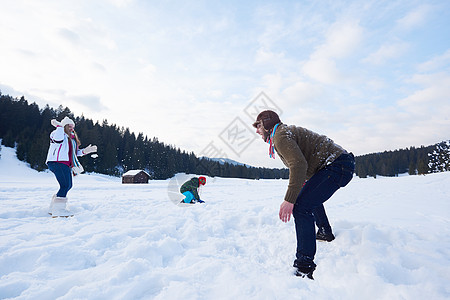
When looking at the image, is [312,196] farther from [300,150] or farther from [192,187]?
[192,187]

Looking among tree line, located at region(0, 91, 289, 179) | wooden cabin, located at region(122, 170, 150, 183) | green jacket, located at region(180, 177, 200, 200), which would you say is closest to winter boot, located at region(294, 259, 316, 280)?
green jacket, located at region(180, 177, 200, 200)

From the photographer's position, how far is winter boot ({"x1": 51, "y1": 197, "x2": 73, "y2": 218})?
410 cm

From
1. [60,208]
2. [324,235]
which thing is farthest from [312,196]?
[60,208]

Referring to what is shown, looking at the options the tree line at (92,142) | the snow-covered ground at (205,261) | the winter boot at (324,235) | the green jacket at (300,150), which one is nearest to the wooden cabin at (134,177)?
the tree line at (92,142)

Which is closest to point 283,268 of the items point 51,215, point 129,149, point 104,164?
point 51,215

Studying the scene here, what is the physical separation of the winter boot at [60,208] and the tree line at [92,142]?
1489 inches

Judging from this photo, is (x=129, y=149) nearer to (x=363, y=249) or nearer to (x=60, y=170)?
(x=60, y=170)

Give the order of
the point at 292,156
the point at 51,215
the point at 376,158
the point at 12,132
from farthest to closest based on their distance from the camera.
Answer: the point at 376,158
the point at 12,132
the point at 51,215
the point at 292,156

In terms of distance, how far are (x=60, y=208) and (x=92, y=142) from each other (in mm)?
46272

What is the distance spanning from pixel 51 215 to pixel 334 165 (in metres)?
5.10

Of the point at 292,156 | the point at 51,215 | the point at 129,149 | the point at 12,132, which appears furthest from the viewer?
the point at 129,149

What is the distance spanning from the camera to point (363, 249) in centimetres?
238

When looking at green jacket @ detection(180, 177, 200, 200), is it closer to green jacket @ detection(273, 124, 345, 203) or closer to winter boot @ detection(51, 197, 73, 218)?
winter boot @ detection(51, 197, 73, 218)

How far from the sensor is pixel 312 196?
7.27ft
